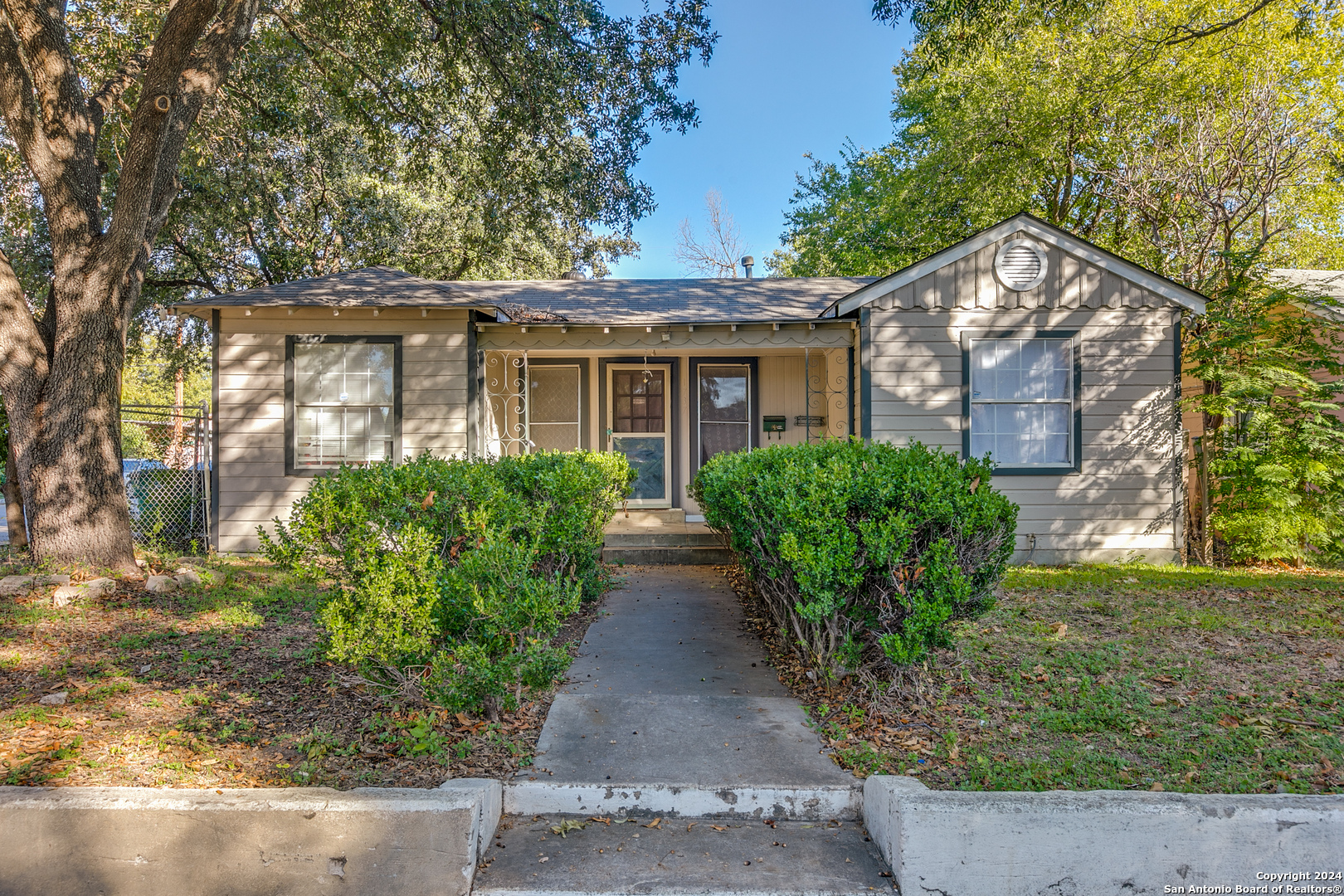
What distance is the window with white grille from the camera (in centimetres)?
898

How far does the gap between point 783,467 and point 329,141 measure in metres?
11.7

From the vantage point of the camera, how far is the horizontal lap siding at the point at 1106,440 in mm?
8438

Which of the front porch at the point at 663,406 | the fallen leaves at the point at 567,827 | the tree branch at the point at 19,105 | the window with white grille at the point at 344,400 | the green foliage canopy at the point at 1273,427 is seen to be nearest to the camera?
the fallen leaves at the point at 567,827

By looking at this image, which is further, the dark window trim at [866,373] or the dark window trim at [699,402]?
the dark window trim at [699,402]

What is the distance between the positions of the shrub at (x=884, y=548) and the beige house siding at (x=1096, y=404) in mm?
4727

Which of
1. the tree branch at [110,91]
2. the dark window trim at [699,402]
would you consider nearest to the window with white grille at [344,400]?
the tree branch at [110,91]

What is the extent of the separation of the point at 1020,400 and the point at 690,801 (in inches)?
281

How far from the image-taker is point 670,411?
422 inches

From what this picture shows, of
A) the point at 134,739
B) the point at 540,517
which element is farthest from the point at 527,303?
the point at 134,739

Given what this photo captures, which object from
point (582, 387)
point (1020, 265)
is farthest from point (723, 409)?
point (1020, 265)

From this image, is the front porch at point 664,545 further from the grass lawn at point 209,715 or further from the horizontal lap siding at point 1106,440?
the grass lawn at point 209,715

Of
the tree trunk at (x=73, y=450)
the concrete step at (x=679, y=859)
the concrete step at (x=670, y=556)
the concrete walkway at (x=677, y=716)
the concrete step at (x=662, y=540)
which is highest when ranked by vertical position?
the tree trunk at (x=73, y=450)

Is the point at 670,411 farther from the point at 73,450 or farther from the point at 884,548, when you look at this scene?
the point at 884,548

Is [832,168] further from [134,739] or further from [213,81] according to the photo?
[134,739]
